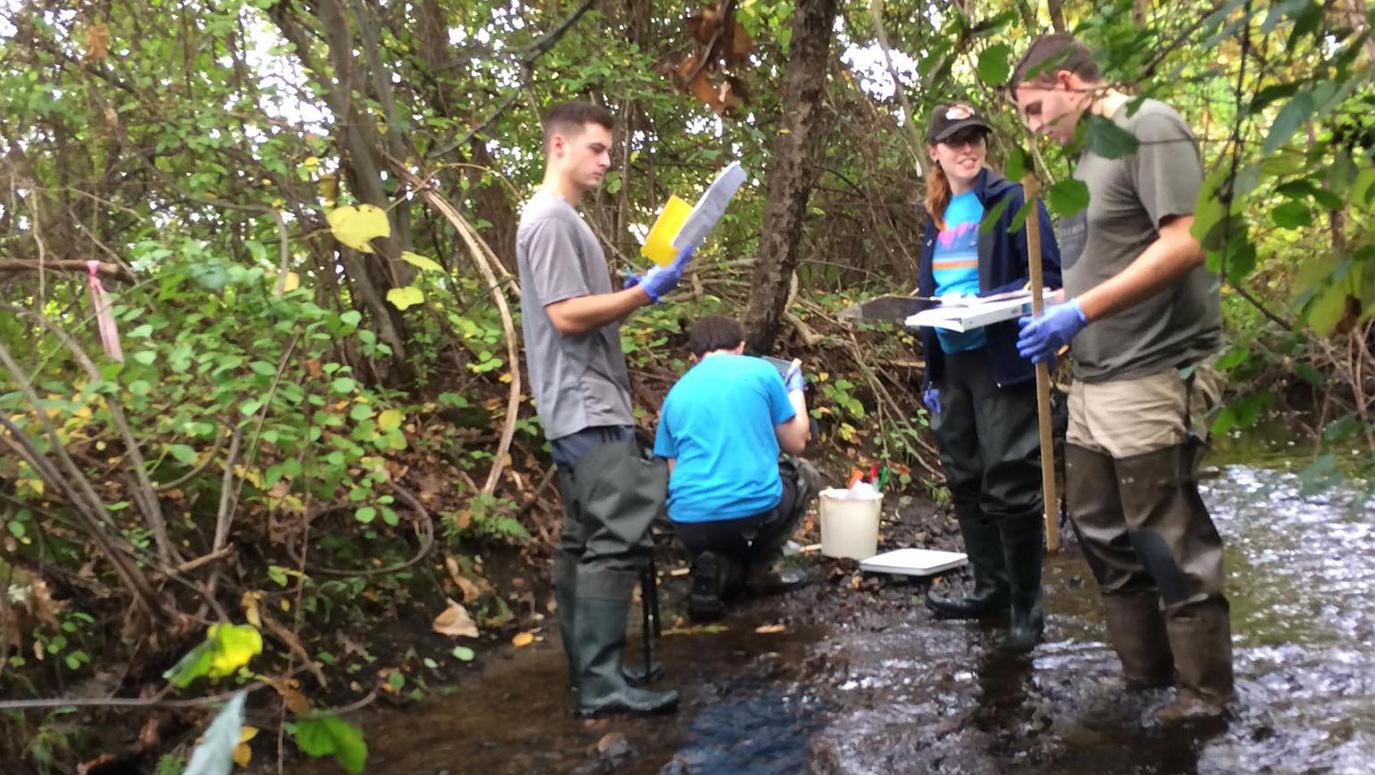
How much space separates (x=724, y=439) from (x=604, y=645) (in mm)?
1426

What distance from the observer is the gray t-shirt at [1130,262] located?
10.1 feet

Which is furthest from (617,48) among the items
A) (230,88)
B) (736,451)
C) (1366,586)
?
(1366,586)

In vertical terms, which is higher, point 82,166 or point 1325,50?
point 82,166

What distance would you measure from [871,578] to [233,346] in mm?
3175

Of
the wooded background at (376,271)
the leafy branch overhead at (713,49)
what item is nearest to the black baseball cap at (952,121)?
the wooded background at (376,271)

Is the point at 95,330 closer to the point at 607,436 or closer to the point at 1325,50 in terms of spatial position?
the point at 607,436

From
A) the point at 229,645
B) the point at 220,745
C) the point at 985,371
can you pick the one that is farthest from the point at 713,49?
the point at 220,745

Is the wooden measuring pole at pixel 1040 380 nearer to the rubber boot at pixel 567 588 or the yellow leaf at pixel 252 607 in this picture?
the rubber boot at pixel 567 588

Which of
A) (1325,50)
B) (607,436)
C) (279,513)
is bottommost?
(279,513)

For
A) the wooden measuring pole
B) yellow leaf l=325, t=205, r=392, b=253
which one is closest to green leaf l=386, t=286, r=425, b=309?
yellow leaf l=325, t=205, r=392, b=253

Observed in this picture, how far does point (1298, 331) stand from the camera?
6.53 ft

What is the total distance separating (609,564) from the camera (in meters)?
3.73

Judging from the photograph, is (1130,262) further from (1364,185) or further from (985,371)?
(1364,185)

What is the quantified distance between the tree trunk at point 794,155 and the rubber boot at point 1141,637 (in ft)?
10.7
